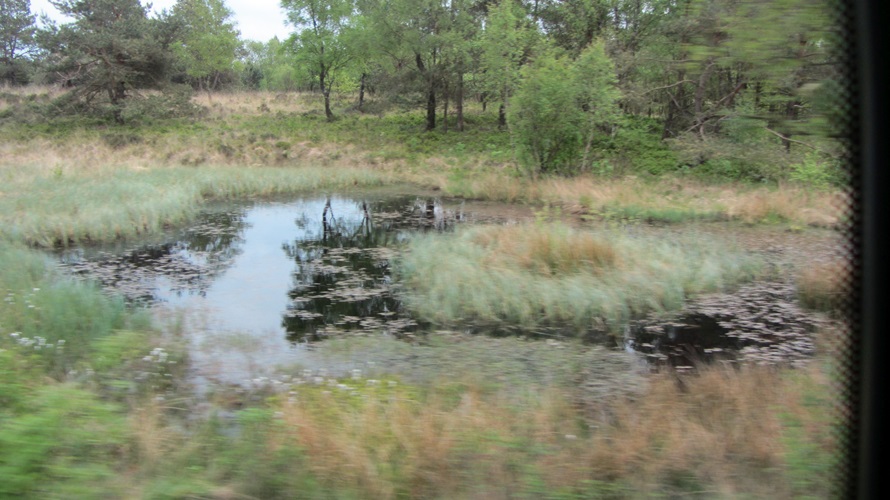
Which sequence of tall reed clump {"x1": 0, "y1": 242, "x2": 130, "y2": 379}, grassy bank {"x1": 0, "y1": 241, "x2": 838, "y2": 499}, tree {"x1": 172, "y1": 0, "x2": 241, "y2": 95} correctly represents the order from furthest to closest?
tree {"x1": 172, "y1": 0, "x2": 241, "y2": 95}, tall reed clump {"x1": 0, "y1": 242, "x2": 130, "y2": 379}, grassy bank {"x1": 0, "y1": 241, "x2": 838, "y2": 499}

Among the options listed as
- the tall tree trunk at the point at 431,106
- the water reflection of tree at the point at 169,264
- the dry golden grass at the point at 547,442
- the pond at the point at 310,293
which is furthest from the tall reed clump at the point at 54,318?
the tall tree trunk at the point at 431,106

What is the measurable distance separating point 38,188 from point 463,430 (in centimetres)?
1797

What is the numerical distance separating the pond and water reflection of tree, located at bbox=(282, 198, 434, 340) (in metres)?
0.03

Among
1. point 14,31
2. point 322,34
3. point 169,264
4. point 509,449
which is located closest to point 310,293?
point 169,264

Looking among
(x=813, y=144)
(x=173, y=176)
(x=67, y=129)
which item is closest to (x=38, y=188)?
→ (x=173, y=176)

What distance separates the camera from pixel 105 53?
31422 millimetres

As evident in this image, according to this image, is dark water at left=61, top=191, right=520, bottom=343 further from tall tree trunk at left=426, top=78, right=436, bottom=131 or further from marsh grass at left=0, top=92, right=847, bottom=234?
tall tree trunk at left=426, top=78, right=436, bottom=131

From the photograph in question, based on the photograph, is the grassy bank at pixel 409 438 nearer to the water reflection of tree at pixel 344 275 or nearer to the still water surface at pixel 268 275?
the still water surface at pixel 268 275

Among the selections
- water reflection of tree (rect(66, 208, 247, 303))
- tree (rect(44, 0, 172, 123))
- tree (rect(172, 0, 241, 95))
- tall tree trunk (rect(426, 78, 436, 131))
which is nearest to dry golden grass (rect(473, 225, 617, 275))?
water reflection of tree (rect(66, 208, 247, 303))

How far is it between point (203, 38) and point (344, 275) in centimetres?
3661

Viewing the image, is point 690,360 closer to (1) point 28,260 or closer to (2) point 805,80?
(2) point 805,80

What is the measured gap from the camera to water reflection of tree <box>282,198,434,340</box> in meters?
9.91

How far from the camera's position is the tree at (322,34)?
3906 centimetres

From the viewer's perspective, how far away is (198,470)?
3.77 metres
